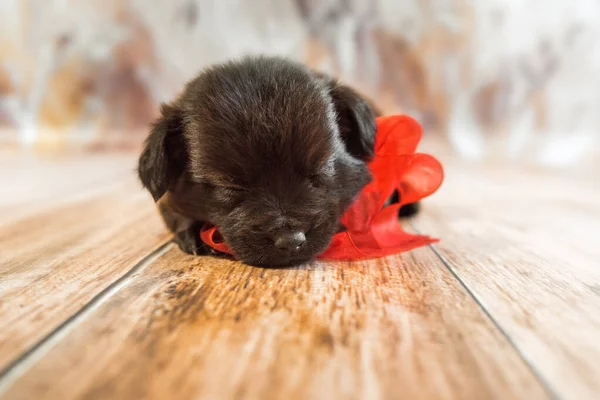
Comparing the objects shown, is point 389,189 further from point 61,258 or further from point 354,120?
point 61,258

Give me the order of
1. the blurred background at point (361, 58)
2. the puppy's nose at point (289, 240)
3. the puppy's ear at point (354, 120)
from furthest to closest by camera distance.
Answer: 1. the blurred background at point (361, 58)
2. the puppy's ear at point (354, 120)
3. the puppy's nose at point (289, 240)

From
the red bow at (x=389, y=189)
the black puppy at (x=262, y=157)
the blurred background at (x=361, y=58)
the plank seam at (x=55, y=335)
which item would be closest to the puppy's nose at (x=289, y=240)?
the black puppy at (x=262, y=157)

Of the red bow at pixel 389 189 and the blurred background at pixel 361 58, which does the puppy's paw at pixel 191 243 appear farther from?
the blurred background at pixel 361 58

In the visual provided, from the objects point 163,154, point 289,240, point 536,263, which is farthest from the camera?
point 163,154

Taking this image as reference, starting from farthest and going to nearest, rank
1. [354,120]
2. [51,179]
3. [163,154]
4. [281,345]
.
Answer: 1. [51,179]
2. [354,120]
3. [163,154]
4. [281,345]

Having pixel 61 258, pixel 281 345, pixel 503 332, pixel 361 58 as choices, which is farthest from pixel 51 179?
pixel 503 332

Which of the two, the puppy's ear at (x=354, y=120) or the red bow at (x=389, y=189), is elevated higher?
the puppy's ear at (x=354, y=120)

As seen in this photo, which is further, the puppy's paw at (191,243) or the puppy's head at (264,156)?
the puppy's paw at (191,243)

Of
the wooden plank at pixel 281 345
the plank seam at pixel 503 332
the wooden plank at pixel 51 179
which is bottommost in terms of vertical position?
the plank seam at pixel 503 332
